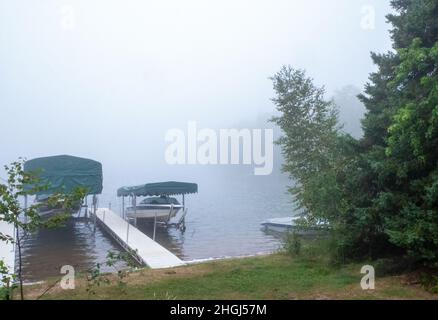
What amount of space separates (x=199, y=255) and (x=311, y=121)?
25.2ft

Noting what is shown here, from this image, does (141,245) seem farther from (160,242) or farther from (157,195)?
(157,195)

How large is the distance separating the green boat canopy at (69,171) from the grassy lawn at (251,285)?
1376 cm

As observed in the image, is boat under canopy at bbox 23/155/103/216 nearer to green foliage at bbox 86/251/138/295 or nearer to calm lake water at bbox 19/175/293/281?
calm lake water at bbox 19/175/293/281

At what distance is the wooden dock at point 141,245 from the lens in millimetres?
12998

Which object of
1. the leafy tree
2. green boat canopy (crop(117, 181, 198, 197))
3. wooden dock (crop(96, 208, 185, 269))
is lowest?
wooden dock (crop(96, 208, 185, 269))

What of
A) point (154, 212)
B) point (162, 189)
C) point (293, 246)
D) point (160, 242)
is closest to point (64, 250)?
point (160, 242)

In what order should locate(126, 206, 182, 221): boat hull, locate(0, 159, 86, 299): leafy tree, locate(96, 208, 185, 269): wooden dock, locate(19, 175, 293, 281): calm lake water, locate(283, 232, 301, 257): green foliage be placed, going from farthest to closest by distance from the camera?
locate(126, 206, 182, 221): boat hull → locate(19, 175, 293, 281): calm lake water → locate(96, 208, 185, 269): wooden dock → locate(283, 232, 301, 257): green foliage → locate(0, 159, 86, 299): leafy tree

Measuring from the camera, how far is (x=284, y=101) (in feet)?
58.7

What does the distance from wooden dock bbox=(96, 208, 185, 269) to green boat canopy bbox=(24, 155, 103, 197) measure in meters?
2.59

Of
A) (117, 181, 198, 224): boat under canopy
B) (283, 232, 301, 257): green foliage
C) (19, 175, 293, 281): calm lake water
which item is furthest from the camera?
(117, 181, 198, 224): boat under canopy

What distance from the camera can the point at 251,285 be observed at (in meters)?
8.53

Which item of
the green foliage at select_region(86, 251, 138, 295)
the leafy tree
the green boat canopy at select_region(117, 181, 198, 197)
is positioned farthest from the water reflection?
the leafy tree

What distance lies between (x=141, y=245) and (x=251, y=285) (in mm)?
8847

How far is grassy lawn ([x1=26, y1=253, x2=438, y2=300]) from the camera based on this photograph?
24.8 feet
